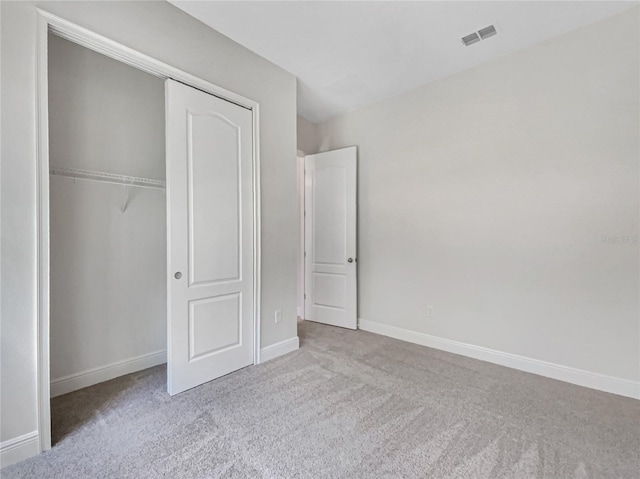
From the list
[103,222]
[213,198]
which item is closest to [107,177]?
[103,222]

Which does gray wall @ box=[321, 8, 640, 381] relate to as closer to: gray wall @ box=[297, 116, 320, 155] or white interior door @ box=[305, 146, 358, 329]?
white interior door @ box=[305, 146, 358, 329]

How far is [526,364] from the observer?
8.89ft

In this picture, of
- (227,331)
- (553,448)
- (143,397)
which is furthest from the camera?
(227,331)

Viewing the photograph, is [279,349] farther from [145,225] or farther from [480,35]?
[480,35]

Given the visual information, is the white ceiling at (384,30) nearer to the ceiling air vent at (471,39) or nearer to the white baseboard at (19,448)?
the ceiling air vent at (471,39)

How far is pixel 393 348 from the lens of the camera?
10.7 ft

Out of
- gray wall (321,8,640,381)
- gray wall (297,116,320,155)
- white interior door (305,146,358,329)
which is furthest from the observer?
gray wall (297,116,320,155)

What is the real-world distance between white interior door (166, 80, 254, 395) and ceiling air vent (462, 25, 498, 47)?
6.51 ft

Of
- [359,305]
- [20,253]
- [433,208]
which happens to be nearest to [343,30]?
[433,208]

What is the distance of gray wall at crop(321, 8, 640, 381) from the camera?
2.33 meters

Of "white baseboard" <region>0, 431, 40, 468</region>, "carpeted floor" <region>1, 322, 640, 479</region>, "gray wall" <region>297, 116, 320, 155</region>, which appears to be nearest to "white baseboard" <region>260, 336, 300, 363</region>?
"carpeted floor" <region>1, 322, 640, 479</region>

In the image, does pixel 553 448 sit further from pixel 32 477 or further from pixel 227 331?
pixel 32 477

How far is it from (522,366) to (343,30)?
129 inches

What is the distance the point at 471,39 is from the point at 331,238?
2.52 metres
